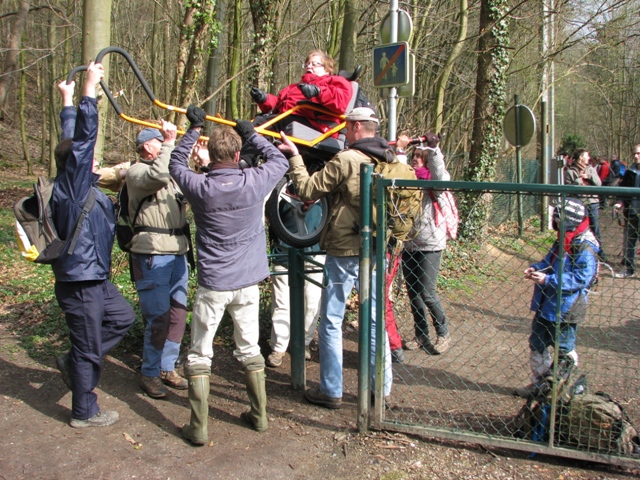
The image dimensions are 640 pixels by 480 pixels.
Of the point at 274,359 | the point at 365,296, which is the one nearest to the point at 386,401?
the point at 365,296

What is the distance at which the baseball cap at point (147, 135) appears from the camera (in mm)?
4387

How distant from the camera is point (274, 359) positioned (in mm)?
5113

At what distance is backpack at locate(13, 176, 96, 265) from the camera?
367cm

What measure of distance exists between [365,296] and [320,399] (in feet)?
3.31

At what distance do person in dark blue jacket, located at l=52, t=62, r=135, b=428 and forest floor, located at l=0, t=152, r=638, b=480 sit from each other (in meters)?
0.26

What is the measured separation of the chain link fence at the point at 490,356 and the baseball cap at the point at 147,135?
2.02m

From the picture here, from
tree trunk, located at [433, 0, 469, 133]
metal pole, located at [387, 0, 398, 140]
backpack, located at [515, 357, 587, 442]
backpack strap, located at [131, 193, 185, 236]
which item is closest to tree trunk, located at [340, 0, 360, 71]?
metal pole, located at [387, 0, 398, 140]

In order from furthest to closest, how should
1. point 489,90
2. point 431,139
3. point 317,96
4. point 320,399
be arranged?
1. point 489,90
2. point 431,139
3. point 317,96
4. point 320,399

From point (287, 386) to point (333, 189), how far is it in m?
1.73

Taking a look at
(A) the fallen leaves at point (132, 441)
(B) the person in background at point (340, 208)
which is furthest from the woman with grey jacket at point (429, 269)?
(A) the fallen leaves at point (132, 441)

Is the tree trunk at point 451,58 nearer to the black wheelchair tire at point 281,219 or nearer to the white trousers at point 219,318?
the black wheelchair tire at point 281,219

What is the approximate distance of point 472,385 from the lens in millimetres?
4859

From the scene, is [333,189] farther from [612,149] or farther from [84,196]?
[612,149]

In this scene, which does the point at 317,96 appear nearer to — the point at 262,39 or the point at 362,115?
the point at 362,115
